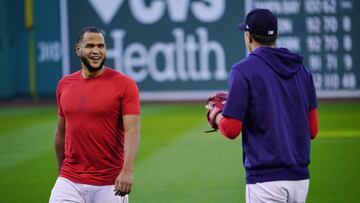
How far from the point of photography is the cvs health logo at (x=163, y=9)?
2323 centimetres

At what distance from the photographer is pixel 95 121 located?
243 inches

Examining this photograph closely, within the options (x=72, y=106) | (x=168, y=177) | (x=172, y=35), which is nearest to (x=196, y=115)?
(x=172, y=35)

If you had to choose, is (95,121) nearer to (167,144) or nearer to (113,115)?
(113,115)

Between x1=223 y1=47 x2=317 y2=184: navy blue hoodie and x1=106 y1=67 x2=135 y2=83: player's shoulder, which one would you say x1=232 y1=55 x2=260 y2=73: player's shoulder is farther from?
x1=106 y1=67 x2=135 y2=83: player's shoulder

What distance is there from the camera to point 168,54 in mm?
23438

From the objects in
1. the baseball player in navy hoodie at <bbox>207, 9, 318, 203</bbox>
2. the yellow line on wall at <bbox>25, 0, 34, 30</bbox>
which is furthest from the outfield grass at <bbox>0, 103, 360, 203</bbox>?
the yellow line on wall at <bbox>25, 0, 34, 30</bbox>

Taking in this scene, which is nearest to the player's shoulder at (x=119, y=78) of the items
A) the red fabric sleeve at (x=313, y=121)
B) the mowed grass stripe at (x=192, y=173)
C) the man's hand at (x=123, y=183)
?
the man's hand at (x=123, y=183)

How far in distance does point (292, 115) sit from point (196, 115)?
14.5m

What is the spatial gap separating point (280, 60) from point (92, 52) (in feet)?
5.07

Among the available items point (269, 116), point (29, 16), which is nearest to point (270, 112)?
point (269, 116)

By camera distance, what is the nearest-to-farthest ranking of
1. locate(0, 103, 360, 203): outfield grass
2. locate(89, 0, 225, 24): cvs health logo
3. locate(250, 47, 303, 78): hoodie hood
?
locate(250, 47, 303, 78): hoodie hood, locate(0, 103, 360, 203): outfield grass, locate(89, 0, 225, 24): cvs health logo

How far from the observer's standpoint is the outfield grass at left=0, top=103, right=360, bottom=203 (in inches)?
406

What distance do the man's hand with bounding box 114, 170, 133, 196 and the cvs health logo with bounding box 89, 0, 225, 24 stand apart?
1748 centimetres

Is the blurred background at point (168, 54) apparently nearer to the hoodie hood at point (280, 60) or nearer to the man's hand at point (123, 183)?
the man's hand at point (123, 183)
